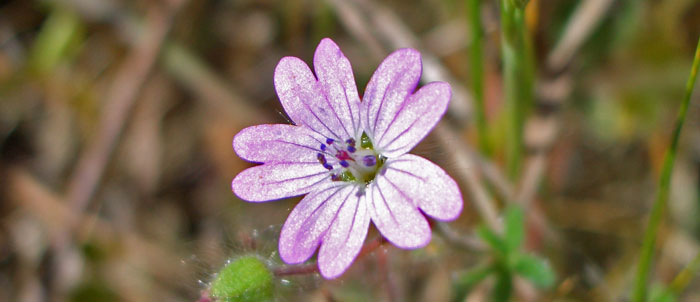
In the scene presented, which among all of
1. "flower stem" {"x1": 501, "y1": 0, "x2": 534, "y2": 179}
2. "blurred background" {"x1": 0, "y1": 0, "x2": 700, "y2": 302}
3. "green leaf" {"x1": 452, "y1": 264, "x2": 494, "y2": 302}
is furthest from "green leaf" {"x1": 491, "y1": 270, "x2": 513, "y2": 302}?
"flower stem" {"x1": 501, "y1": 0, "x2": 534, "y2": 179}

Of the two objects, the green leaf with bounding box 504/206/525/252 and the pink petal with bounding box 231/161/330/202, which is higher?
the pink petal with bounding box 231/161/330/202

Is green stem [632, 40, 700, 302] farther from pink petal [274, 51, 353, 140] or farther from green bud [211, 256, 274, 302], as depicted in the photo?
green bud [211, 256, 274, 302]

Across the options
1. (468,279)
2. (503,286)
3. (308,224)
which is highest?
(308,224)

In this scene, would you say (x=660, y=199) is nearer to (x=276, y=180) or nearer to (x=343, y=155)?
(x=343, y=155)

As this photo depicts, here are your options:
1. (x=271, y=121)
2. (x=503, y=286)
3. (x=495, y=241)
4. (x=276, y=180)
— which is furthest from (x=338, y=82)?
(x=271, y=121)

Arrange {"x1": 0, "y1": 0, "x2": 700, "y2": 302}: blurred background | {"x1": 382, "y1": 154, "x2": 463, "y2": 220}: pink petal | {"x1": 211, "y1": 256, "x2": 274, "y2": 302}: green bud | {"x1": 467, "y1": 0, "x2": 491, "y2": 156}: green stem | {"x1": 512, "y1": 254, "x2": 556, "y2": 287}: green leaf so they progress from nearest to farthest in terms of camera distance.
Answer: {"x1": 382, "y1": 154, "x2": 463, "y2": 220}: pink petal < {"x1": 211, "y1": 256, "x2": 274, "y2": 302}: green bud < {"x1": 512, "y1": 254, "x2": 556, "y2": 287}: green leaf < {"x1": 467, "y1": 0, "x2": 491, "y2": 156}: green stem < {"x1": 0, "y1": 0, "x2": 700, "y2": 302}: blurred background

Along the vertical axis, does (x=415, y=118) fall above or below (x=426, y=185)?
above

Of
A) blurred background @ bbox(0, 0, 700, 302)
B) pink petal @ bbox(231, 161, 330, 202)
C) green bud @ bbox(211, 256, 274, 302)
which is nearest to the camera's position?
pink petal @ bbox(231, 161, 330, 202)

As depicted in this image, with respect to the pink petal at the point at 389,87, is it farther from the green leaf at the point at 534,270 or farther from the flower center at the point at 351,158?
the green leaf at the point at 534,270
